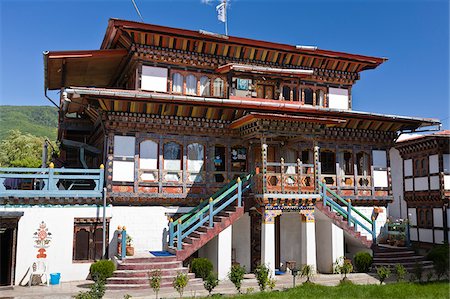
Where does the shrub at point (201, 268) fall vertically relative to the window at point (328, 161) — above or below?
below

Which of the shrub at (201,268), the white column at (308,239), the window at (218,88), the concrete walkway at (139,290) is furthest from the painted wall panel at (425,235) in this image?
the shrub at (201,268)

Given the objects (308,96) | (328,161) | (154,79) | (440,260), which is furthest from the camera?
(308,96)

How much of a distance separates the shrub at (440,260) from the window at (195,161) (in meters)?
10.4

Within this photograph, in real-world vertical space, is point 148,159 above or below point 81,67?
below

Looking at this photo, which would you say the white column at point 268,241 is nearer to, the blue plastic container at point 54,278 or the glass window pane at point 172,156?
the glass window pane at point 172,156

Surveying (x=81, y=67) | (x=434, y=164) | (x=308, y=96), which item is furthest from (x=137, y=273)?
(x=434, y=164)

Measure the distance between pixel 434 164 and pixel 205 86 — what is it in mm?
14254

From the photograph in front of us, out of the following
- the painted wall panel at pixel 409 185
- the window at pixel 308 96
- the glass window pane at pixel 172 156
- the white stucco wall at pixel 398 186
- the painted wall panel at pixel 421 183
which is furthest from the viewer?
the white stucco wall at pixel 398 186

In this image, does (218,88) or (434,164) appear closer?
(218,88)

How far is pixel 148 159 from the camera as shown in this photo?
62.1ft

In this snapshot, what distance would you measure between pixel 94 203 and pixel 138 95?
15.4 ft

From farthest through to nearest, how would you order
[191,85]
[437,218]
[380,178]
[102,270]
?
1. [437,218]
2. [380,178]
3. [191,85]
4. [102,270]

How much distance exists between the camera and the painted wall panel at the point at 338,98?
24016mm

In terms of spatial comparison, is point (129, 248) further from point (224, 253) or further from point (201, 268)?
point (224, 253)
